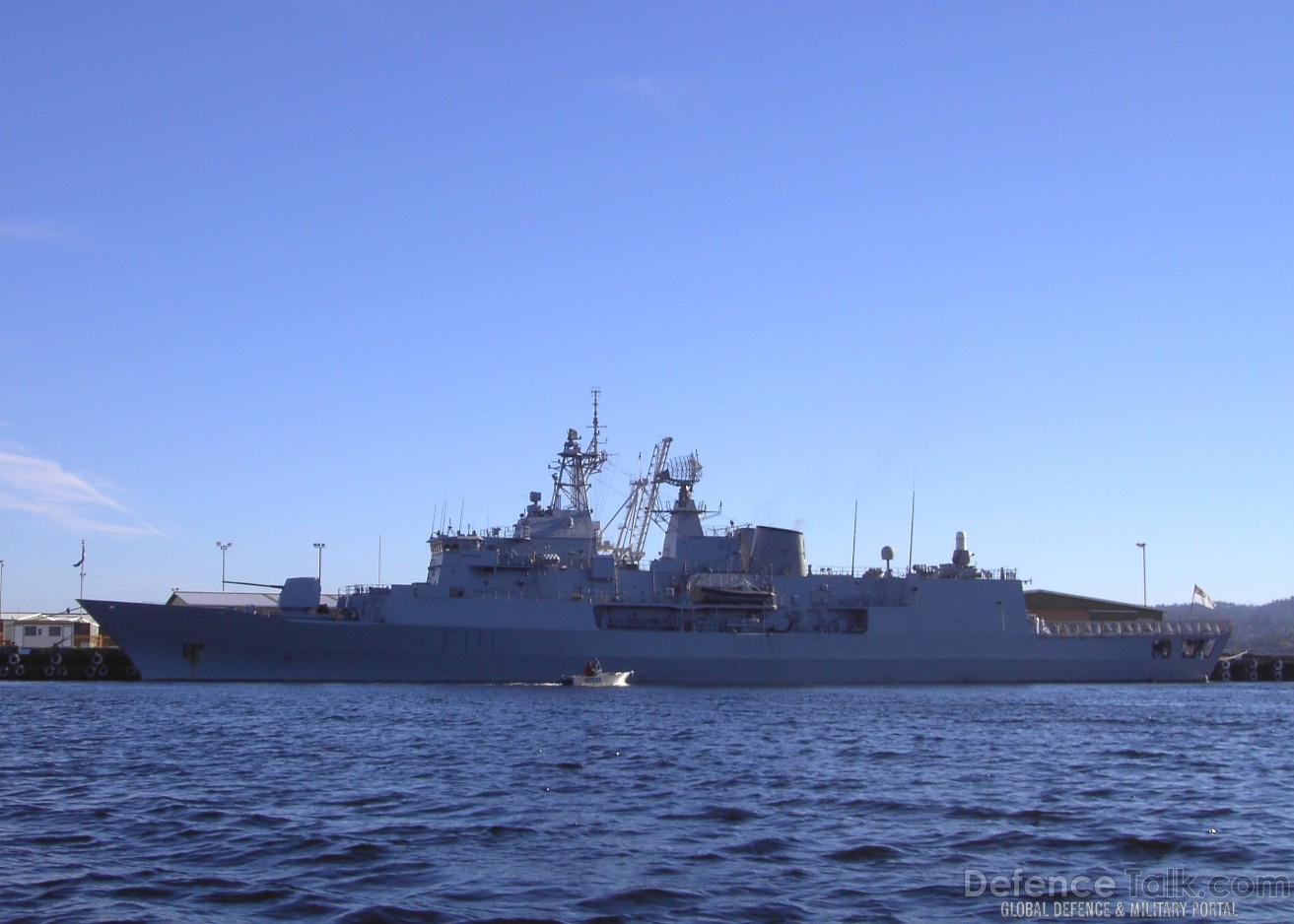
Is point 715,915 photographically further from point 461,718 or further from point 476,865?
point 461,718

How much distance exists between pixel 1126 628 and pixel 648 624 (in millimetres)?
18033

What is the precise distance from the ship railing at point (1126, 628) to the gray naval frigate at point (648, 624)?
10 centimetres

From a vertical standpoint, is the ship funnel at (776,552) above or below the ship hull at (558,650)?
above

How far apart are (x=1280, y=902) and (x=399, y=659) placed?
27.1 meters

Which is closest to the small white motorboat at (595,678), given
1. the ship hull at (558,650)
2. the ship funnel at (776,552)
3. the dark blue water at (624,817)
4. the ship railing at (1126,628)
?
the ship hull at (558,650)

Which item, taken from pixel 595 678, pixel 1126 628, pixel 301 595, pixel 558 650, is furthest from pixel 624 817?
pixel 1126 628

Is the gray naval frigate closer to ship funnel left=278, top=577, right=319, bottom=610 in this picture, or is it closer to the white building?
ship funnel left=278, top=577, right=319, bottom=610

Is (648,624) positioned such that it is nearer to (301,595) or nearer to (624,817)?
(301,595)

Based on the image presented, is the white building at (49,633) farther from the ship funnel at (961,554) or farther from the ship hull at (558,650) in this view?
the ship funnel at (961,554)

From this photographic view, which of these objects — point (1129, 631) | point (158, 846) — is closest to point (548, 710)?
point (158, 846)

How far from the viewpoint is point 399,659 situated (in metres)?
33.5

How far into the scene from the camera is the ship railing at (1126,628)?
4109cm

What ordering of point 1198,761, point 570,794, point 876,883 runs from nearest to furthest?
point 876,883 → point 570,794 → point 1198,761

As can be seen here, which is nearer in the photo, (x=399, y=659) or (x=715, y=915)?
(x=715, y=915)
